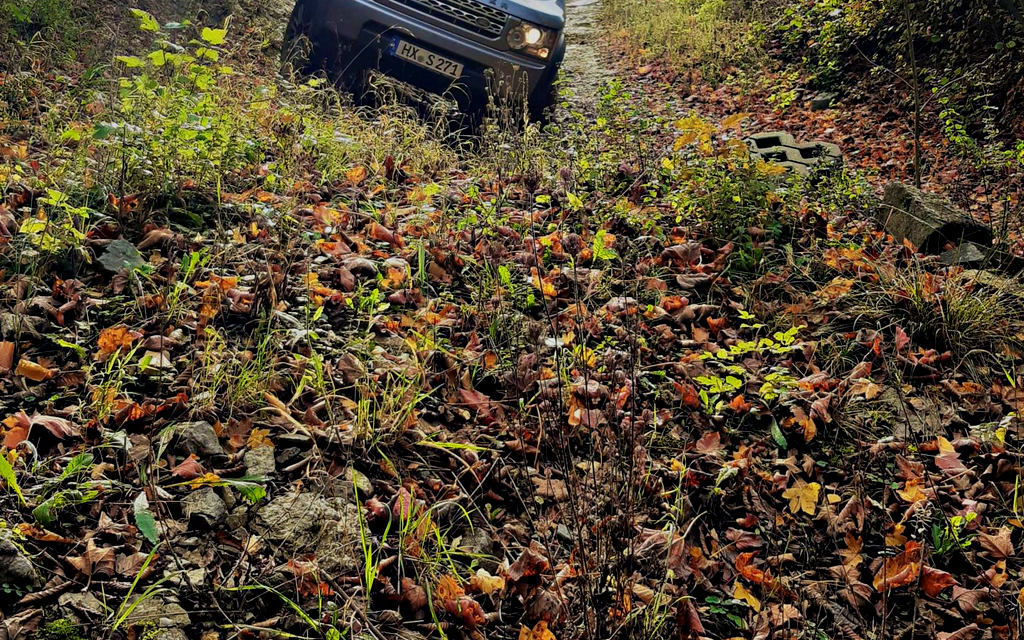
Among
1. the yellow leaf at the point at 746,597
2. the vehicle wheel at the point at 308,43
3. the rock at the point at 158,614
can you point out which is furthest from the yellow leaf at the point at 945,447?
the vehicle wheel at the point at 308,43

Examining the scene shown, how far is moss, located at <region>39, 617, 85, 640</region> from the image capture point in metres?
1.83

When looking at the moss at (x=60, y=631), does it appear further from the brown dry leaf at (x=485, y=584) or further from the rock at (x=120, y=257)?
the rock at (x=120, y=257)

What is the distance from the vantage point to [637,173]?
Answer: 5.25 m

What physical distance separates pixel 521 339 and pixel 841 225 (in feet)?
8.29

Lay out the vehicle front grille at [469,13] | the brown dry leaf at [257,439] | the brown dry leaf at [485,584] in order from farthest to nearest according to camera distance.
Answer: the vehicle front grille at [469,13] → the brown dry leaf at [257,439] → the brown dry leaf at [485,584]

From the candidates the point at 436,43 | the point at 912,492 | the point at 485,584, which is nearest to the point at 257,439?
the point at 485,584

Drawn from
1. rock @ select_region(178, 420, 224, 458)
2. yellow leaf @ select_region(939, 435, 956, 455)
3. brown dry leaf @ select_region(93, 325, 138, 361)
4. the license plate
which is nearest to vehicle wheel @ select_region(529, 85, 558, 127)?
the license plate

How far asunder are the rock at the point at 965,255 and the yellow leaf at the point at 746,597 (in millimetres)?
→ 2723

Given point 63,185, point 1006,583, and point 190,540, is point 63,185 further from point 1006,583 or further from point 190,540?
point 1006,583

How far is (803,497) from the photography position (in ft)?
9.63

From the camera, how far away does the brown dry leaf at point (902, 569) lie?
8.43ft

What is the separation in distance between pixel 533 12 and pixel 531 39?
0.66ft

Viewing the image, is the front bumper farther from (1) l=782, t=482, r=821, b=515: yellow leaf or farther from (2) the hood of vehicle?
(1) l=782, t=482, r=821, b=515: yellow leaf

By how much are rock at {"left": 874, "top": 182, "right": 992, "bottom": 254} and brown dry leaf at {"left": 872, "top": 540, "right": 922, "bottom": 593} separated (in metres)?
2.28
